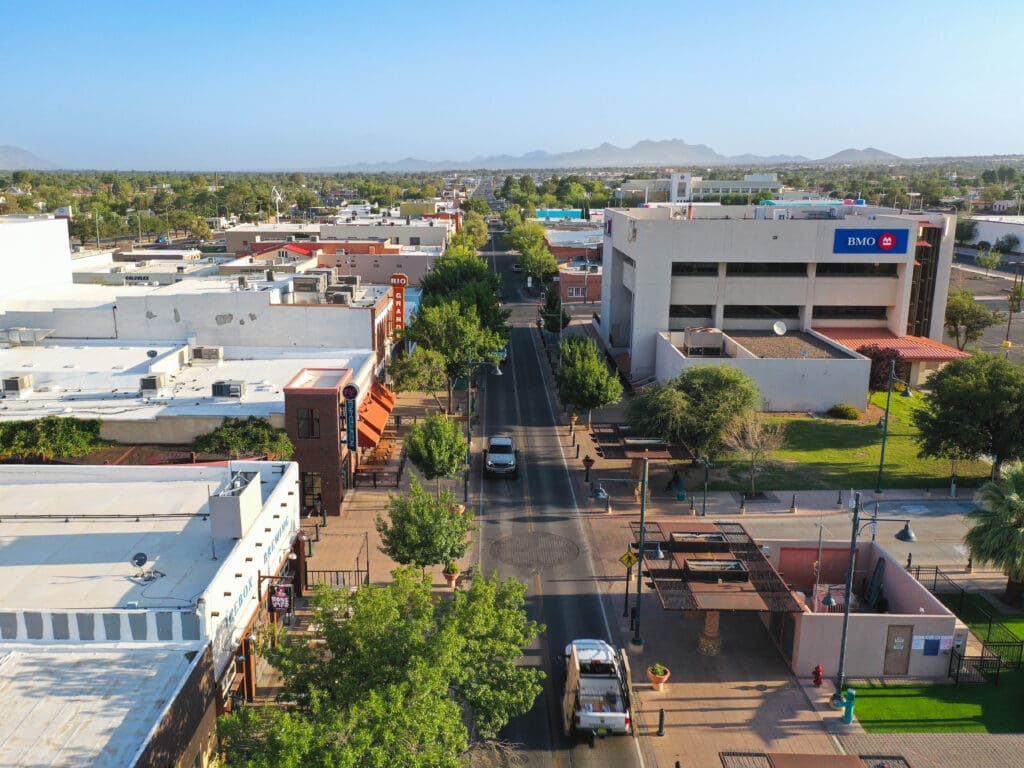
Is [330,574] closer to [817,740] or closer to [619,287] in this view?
[817,740]

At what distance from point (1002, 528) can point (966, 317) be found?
49027 mm

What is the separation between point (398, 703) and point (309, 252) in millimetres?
70962

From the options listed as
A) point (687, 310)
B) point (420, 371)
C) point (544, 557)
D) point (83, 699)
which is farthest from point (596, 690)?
point (687, 310)

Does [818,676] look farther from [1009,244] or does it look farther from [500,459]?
[1009,244]

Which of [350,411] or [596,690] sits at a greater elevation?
[350,411]

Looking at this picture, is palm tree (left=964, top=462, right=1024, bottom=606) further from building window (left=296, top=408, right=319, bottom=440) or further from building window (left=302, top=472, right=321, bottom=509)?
building window (left=302, top=472, right=321, bottom=509)

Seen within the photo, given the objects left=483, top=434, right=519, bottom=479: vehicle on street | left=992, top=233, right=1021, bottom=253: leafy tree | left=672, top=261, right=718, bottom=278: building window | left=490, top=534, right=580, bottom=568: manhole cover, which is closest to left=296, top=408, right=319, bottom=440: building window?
left=490, top=534, right=580, bottom=568: manhole cover

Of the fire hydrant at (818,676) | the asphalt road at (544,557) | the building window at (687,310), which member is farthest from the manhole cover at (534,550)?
the building window at (687,310)

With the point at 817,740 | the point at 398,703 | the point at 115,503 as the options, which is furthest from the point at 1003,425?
the point at 115,503

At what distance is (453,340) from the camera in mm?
54938

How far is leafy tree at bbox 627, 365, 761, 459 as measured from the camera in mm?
42344

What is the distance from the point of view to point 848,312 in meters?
67.9

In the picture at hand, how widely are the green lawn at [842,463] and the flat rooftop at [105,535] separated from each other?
26853mm

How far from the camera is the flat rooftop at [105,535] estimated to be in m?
22.2
